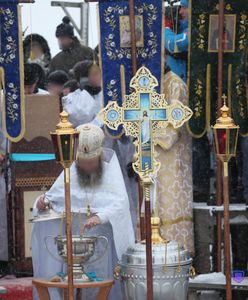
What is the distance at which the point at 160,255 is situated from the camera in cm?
1012

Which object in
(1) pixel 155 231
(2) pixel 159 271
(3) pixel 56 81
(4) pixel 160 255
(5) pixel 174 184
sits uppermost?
(3) pixel 56 81

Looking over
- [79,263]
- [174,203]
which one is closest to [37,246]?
[79,263]

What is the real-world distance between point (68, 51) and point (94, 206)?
3.08 metres

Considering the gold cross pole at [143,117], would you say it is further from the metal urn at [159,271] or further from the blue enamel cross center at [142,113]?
the metal urn at [159,271]

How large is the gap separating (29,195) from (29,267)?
2.14 feet

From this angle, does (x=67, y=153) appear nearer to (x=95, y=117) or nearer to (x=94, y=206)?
(x=94, y=206)

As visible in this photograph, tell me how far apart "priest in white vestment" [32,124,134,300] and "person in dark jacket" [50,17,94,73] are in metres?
2.62

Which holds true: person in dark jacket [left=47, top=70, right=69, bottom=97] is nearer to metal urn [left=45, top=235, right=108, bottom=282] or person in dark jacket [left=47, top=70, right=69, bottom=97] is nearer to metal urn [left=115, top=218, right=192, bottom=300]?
metal urn [left=45, top=235, right=108, bottom=282]

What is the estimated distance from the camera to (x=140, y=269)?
10.1 metres

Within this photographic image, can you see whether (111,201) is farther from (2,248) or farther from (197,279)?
(2,248)

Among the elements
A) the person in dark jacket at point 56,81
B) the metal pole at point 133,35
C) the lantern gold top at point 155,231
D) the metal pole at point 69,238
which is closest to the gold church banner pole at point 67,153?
the metal pole at point 69,238

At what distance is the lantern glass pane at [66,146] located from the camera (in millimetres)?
9656

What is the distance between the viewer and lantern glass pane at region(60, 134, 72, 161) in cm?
966

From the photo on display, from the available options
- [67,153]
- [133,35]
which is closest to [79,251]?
[67,153]
